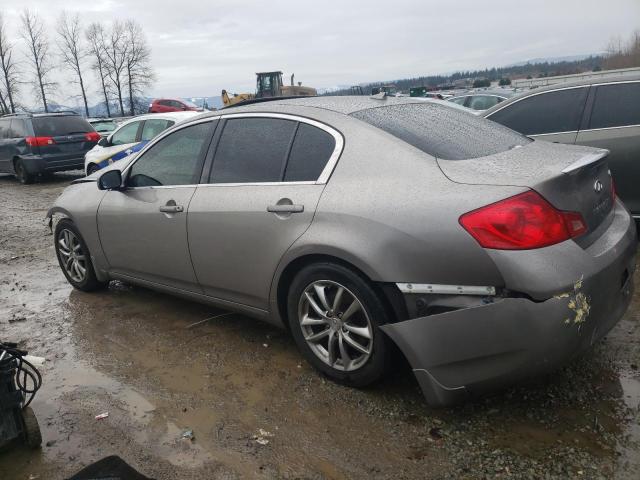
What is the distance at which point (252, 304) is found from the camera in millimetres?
3516

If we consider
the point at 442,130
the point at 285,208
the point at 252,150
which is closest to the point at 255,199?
the point at 285,208

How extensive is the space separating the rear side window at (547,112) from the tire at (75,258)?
14.8ft

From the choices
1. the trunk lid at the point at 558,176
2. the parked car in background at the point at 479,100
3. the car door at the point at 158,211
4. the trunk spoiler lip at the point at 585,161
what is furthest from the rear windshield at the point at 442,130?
the parked car in background at the point at 479,100

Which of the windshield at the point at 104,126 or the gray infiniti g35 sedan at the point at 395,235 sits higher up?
the gray infiniti g35 sedan at the point at 395,235

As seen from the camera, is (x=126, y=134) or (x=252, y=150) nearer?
(x=252, y=150)

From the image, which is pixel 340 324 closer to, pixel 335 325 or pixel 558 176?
pixel 335 325

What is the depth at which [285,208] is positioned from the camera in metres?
3.15

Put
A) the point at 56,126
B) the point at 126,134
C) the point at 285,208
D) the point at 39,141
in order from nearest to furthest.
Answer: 1. the point at 285,208
2. the point at 126,134
3. the point at 39,141
4. the point at 56,126

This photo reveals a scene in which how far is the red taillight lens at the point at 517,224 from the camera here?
243 cm

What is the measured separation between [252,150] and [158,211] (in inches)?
36.8

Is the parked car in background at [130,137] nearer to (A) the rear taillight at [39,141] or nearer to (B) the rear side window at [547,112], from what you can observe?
(A) the rear taillight at [39,141]

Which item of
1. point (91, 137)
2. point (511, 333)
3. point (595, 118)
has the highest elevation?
point (595, 118)

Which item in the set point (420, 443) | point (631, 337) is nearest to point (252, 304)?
point (420, 443)

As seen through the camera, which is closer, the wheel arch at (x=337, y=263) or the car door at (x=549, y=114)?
the wheel arch at (x=337, y=263)
